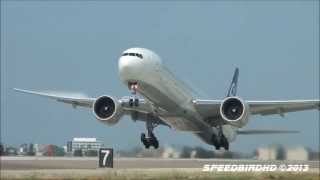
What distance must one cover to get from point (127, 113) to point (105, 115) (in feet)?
9.94

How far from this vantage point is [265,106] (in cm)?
5144

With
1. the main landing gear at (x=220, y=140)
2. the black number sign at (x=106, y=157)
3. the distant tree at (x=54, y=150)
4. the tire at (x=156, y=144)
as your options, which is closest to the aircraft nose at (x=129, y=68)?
the black number sign at (x=106, y=157)

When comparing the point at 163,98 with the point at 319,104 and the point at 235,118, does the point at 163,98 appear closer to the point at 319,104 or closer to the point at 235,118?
the point at 235,118

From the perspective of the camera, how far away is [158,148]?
176ft

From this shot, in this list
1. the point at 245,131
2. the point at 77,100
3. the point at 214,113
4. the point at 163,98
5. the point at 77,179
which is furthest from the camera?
the point at 245,131

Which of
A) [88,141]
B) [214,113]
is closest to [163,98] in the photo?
[214,113]

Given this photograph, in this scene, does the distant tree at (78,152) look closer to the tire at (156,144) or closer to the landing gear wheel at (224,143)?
the tire at (156,144)

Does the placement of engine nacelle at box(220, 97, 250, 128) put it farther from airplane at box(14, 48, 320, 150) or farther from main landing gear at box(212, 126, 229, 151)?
main landing gear at box(212, 126, 229, 151)

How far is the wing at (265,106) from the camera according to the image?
49.9 metres

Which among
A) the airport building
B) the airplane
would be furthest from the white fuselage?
the airport building

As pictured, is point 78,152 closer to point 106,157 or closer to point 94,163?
point 94,163

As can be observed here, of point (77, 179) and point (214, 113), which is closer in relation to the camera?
point (77, 179)

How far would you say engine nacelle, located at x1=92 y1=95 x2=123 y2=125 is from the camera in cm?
4903

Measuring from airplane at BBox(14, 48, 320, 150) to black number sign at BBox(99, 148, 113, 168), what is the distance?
3251mm
